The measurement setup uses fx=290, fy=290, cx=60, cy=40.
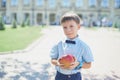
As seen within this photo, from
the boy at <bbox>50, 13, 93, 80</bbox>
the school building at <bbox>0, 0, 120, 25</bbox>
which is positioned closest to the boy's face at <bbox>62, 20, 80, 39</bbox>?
the boy at <bbox>50, 13, 93, 80</bbox>

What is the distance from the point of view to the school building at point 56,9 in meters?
52.1

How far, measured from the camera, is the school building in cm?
5206

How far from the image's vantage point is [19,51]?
38.4ft

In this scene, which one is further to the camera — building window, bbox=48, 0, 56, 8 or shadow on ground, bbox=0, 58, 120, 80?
building window, bbox=48, 0, 56, 8

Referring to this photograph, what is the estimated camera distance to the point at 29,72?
7.59 m

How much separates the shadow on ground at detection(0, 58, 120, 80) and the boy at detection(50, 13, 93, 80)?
139 inches

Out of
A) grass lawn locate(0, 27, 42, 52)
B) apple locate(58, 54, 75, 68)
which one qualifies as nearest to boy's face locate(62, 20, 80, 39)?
apple locate(58, 54, 75, 68)

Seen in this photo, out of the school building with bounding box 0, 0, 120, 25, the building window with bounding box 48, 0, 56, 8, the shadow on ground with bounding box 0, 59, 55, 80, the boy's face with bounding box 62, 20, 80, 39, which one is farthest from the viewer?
the building window with bounding box 48, 0, 56, 8

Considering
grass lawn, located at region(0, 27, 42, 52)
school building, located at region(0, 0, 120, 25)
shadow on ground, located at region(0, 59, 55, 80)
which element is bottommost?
school building, located at region(0, 0, 120, 25)

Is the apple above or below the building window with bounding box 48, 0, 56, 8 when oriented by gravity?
above

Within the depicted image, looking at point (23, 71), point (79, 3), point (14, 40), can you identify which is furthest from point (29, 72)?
point (79, 3)

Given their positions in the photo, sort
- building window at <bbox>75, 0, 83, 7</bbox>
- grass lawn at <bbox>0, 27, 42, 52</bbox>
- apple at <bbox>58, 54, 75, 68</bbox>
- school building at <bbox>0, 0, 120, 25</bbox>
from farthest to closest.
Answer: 1. building window at <bbox>75, 0, 83, 7</bbox>
2. school building at <bbox>0, 0, 120, 25</bbox>
3. grass lawn at <bbox>0, 27, 42, 52</bbox>
4. apple at <bbox>58, 54, 75, 68</bbox>

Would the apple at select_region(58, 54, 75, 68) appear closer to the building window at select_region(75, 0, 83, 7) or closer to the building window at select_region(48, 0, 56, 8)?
the building window at select_region(75, 0, 83, 7)

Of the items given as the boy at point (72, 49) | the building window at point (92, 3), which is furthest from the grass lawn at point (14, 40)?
the building window at point (92, 3)
